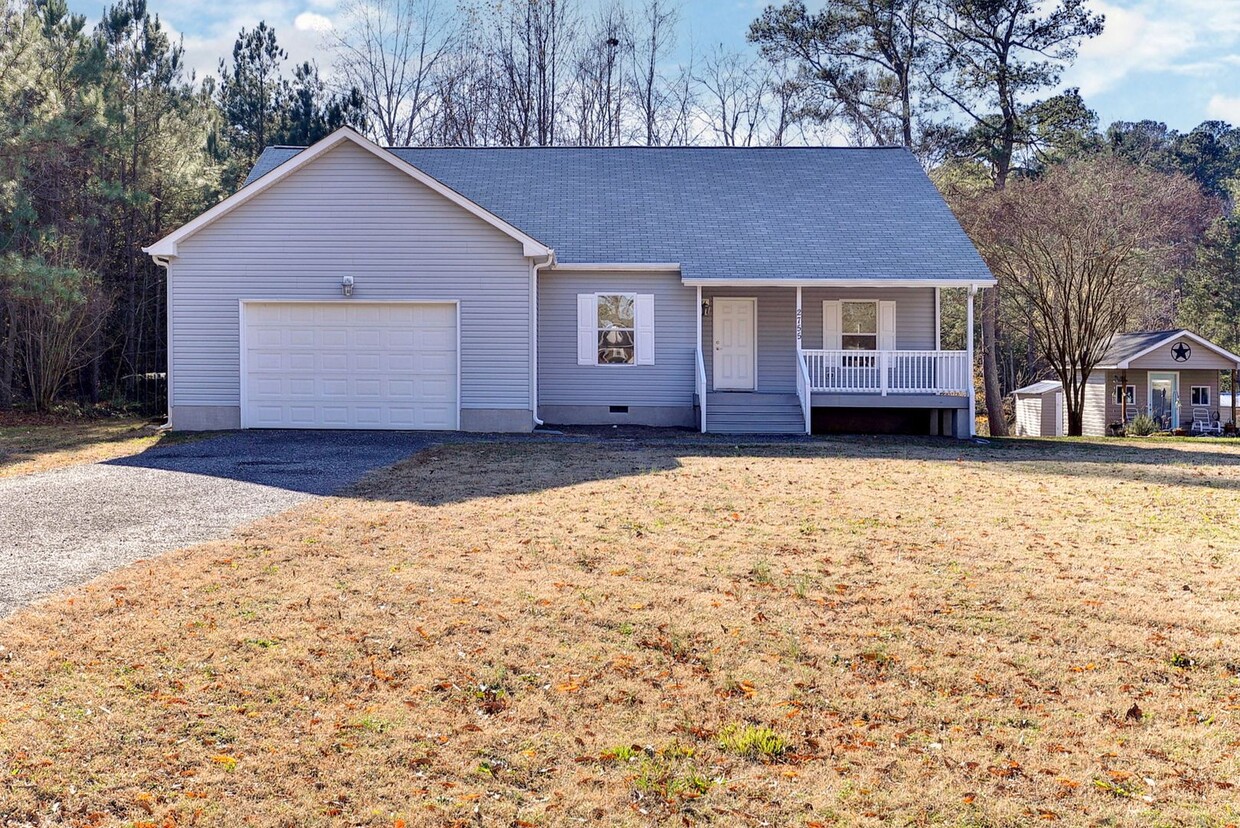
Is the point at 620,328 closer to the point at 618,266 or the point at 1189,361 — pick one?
the point at 618,266

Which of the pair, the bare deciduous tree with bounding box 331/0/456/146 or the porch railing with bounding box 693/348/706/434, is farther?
the bare deciduous tree with bounding box 331/0/456/146

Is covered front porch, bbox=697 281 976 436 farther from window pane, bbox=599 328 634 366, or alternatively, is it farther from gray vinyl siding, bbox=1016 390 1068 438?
gray vinyl siding, bbox=1016 390 1068 438

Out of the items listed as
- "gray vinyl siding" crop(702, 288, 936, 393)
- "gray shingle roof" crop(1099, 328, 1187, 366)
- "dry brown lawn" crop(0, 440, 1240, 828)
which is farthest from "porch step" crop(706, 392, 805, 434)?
"gray shingle roof" crop(1099, 328, 1187, 366)

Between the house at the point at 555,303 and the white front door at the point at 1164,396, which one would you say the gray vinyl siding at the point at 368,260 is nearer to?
the house at the point at 555,303

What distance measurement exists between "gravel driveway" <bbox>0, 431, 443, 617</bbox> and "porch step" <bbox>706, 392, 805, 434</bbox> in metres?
5.21

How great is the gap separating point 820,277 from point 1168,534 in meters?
9.90

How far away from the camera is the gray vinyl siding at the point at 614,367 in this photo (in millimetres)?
17984

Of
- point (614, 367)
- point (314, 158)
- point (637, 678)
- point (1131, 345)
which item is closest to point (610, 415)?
point (614, 367)

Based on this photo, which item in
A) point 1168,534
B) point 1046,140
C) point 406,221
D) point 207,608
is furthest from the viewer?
point 1046,140

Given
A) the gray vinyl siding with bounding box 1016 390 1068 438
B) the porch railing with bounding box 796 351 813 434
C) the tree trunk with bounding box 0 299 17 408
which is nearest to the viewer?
the porch railing with bounding box 796 351 813 434

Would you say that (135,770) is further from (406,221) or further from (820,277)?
(820,277)

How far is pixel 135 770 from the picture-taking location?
11.8 feet

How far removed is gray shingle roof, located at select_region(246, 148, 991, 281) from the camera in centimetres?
1788

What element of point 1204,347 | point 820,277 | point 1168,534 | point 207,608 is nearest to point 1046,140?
point 1204,347
